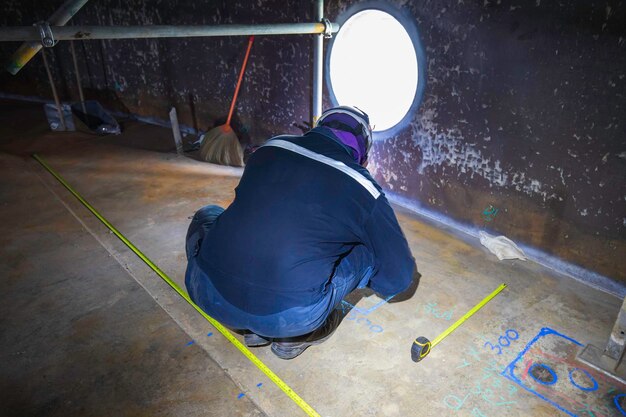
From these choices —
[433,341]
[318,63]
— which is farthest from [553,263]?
[318,63]

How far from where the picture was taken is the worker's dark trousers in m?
1.72

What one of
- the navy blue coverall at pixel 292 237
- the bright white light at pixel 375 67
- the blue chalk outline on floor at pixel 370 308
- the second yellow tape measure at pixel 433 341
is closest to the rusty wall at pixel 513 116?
the bright white light at pixel 375 67

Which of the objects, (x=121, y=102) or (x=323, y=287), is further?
(x=121, y=102)

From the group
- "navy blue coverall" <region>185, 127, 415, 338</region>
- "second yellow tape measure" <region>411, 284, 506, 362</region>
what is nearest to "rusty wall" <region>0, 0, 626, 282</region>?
"second yellow tape measure" <region>411, 284, 506, 362</region>

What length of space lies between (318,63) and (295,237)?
7.80 feet

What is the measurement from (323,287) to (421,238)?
5.28 ft

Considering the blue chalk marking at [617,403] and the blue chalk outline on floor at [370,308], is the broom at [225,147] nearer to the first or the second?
the blue chalk outline on floor at [370,308]

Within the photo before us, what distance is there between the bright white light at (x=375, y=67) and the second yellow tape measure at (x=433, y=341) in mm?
1700

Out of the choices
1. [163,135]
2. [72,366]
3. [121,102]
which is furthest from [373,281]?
[121,102]

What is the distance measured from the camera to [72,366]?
75.9 inches

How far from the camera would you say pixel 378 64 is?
3.71 meters

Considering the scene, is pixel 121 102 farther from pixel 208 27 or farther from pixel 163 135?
pixel 208 27

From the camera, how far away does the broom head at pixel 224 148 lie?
15.0 ft

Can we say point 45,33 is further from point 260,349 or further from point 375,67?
point 375,67
